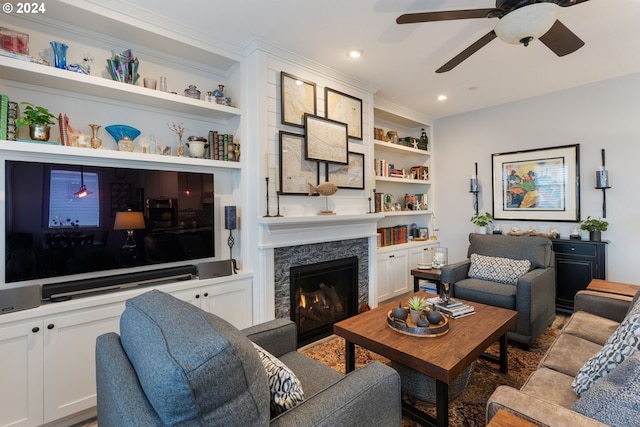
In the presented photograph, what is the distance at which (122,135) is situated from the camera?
2.25m

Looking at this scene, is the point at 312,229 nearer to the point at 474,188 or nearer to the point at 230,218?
the point at 230,218

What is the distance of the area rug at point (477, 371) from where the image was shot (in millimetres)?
1889

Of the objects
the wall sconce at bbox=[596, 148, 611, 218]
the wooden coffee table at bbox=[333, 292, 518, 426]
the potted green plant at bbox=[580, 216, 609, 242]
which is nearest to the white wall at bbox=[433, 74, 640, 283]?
the wall sconce at bbox=[596, 148, 611, 218]

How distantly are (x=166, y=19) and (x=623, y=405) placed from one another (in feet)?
10.4

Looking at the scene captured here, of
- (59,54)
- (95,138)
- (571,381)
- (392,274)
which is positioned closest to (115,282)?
(95,138)

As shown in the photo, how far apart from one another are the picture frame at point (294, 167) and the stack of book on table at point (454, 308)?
4.90ft

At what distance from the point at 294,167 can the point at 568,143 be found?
3414mm

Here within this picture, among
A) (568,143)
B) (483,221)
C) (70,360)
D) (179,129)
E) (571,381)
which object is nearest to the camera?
(571,381)

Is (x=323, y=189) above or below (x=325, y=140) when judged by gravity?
below

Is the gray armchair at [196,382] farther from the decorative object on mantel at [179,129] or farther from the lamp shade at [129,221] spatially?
the decorative object on mantel at [179,129]

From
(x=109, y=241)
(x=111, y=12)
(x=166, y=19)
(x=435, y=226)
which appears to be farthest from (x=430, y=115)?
(x=109, y=241)

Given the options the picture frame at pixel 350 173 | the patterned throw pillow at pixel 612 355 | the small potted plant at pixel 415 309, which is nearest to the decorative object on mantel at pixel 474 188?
the picture frame at pixel 350 173

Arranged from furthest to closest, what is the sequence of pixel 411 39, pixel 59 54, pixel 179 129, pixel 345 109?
pixel 345 109
pixel 179 129
pixel 411 39
pixel 59 54

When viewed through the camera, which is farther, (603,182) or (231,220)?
(603,182)
